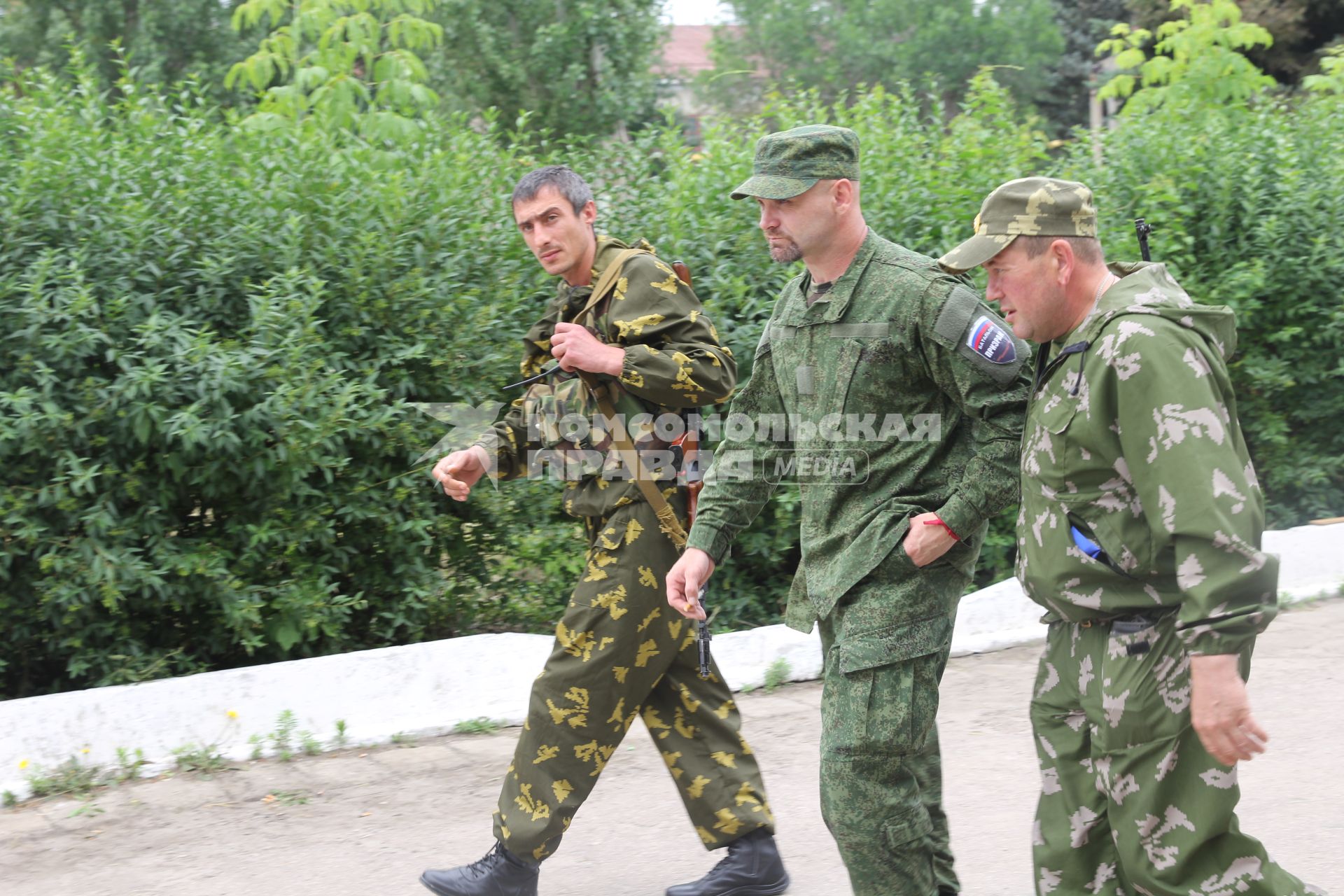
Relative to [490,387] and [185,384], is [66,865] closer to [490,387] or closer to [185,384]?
[185,384]

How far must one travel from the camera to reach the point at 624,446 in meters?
3.87

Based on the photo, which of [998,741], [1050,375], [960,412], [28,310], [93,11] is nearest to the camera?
[1050,375]

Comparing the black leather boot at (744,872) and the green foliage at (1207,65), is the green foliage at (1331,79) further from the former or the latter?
the black leather boot at (744,872)

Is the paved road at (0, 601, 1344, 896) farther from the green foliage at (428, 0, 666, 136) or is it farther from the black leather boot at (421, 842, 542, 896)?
the green foliage at (428, 0, 666, 136)

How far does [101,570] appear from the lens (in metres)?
4.92

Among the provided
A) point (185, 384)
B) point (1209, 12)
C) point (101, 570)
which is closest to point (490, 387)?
point (185, 384)

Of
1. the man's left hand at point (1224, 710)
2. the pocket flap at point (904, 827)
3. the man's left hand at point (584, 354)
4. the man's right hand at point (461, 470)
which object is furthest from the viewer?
the man's right hand at point (461, 470)

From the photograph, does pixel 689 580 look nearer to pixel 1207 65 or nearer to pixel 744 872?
pixel 744 872

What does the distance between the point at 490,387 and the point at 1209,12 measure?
7.94 meters

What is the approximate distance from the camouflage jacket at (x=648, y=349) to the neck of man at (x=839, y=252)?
0.58 metres

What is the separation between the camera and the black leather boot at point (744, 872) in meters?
3.96

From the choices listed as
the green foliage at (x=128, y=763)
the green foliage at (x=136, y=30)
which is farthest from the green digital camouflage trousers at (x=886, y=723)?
the green foliage at (x=136, y=30)

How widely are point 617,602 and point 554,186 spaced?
1199mm

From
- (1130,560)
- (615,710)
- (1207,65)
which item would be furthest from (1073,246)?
(1207,65)
